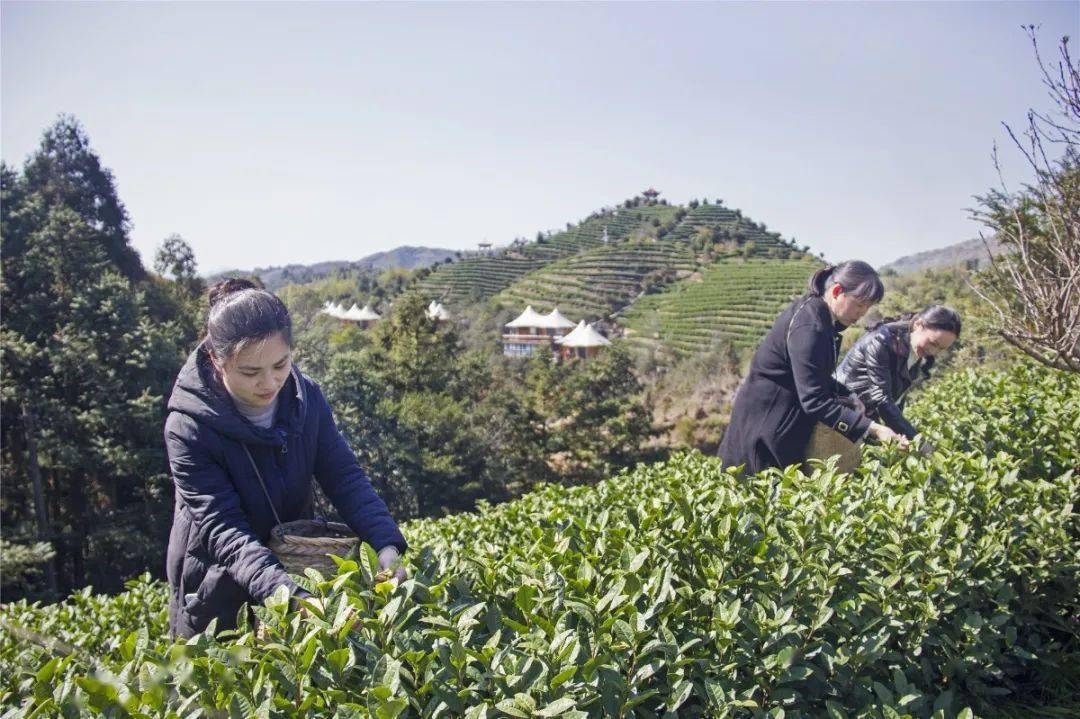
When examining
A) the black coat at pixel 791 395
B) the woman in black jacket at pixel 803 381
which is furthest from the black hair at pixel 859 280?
the black coat at pixel 791 395

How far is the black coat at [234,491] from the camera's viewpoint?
6.01 ft

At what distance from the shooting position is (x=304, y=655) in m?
1.25

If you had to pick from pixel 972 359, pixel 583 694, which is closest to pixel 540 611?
pixel 583 694

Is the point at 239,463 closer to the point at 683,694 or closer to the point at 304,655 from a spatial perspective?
the point at 304,655

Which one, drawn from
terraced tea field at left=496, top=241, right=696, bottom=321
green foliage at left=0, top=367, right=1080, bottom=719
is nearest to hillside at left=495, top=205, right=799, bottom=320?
terraced tea field at left=496, top=241, right=696, bottom=321

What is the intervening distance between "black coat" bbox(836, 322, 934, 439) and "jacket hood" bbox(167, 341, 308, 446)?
286 cm

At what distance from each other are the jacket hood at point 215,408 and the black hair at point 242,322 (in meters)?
0.09

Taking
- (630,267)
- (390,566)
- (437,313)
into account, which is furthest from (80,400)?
(630,267)

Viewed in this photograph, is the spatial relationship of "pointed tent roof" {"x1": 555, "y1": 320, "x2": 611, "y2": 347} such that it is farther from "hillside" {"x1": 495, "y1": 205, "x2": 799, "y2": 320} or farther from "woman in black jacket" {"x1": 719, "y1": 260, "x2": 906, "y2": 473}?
"woman in black jacket" {"x1": 719, "y1": 260, "x2": 906, "y2": 473}

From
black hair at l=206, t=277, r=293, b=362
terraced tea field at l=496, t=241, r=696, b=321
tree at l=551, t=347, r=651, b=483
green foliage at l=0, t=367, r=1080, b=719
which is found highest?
terraced tea field at l=496, t=241, r=696, b=321

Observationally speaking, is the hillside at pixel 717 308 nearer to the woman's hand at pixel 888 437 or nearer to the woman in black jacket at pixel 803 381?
the woman in black jacket at pixel 803 381

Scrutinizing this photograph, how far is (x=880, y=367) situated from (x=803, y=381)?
931 mm

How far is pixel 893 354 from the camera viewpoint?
360 cm

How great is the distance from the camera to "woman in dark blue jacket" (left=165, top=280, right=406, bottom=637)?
1.81 metres
